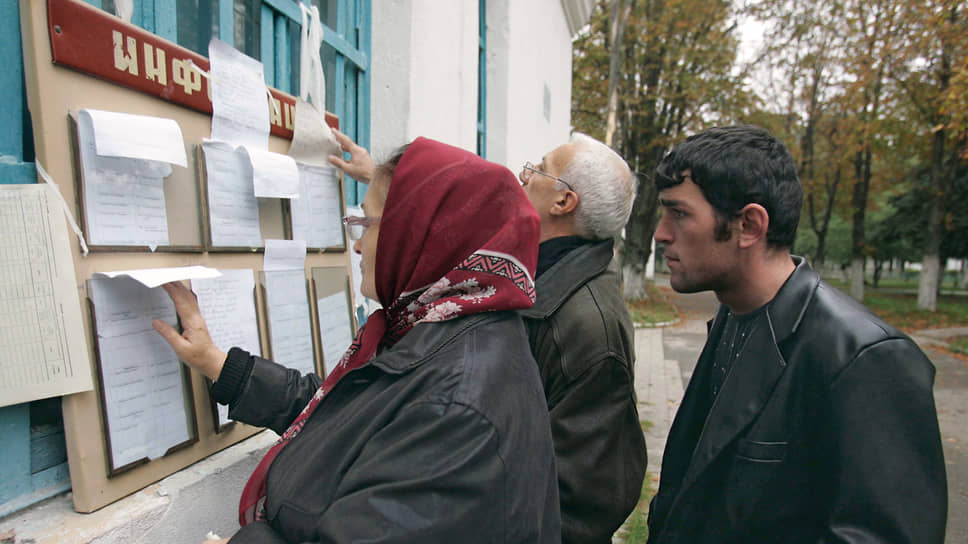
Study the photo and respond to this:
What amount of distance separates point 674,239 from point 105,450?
155cm

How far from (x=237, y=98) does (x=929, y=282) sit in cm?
1850

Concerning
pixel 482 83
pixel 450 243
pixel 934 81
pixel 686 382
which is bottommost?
pixel 686 382

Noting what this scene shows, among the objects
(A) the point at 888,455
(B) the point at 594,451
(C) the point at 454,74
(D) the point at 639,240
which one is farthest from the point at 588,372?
(D) the point at 639,240

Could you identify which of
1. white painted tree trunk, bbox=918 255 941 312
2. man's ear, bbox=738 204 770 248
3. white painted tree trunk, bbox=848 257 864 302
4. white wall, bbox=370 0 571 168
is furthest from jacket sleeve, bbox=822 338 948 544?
white painted tree trunk, bbox=848 257 864 302

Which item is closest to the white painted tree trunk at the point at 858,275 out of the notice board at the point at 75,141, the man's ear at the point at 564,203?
the man's ear at the point at 564,203

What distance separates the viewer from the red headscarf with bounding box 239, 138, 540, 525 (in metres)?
1.12

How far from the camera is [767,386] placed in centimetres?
139

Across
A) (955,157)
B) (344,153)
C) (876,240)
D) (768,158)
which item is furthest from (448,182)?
(876,240)

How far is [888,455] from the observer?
1.12 m

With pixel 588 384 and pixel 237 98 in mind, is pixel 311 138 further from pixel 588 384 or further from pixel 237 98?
pixel 588 384

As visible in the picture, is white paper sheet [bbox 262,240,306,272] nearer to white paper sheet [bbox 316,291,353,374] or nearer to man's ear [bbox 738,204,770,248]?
white paper sheet [bbox 316,291,353,374]

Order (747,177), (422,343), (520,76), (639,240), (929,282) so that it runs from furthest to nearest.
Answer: (929,282)
(639,240)
(520,76)
(747,177)
(422,343)

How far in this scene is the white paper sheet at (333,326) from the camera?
203 centimetres

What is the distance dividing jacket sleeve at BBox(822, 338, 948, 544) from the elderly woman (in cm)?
61
